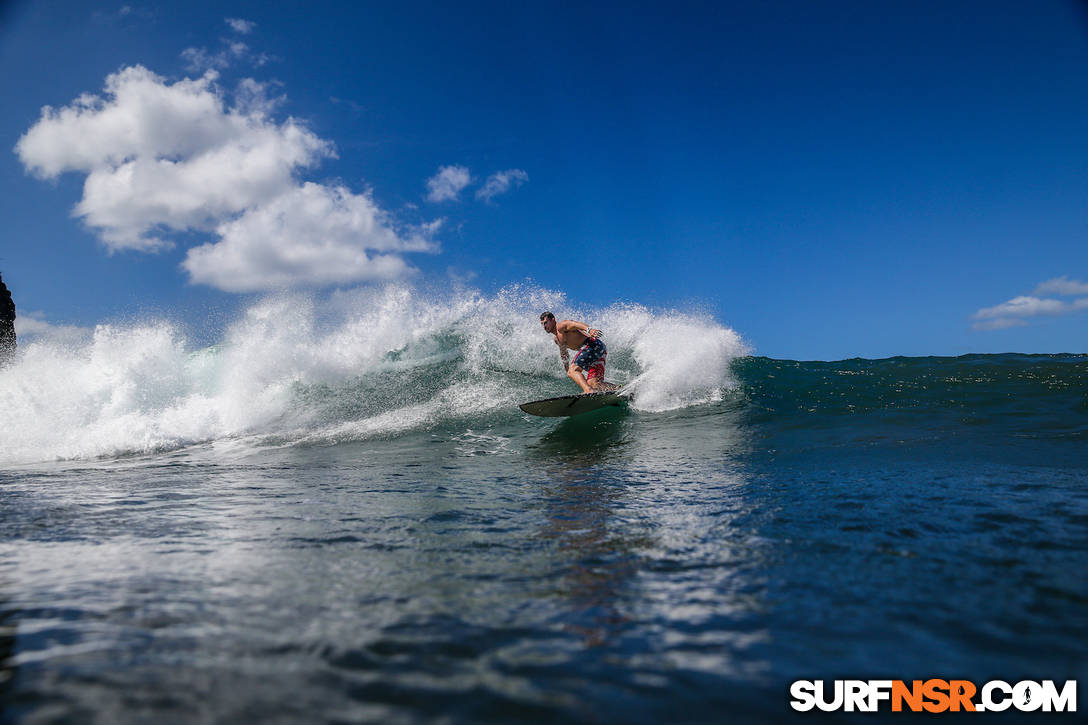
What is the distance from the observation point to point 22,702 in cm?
182

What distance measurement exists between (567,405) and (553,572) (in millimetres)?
7581

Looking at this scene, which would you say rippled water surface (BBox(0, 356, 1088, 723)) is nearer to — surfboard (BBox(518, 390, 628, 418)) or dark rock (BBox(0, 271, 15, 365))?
surfboard (BBox(518, 390, 628, 418))

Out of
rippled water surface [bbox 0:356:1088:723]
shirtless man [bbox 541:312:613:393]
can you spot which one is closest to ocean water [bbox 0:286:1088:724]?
rippled water surface [bbox 0:356:1088:723]

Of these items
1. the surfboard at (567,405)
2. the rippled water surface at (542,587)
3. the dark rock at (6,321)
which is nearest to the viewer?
the rippled water surface at (542,587)

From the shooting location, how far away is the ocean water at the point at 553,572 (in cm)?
189

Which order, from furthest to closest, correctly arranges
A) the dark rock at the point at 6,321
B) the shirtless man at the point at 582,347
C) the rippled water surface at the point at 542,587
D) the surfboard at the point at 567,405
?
the dark rock at the point at 6,321 → the shirtless man at the point at 582,347 → the surfboard at the point at 567,405 → the rippled water surface at the point at 542,587

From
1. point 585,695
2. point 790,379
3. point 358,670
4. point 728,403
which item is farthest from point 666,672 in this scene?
point 790,379

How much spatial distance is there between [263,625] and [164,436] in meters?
11.1

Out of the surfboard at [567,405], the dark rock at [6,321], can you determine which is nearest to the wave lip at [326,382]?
the surfboard at [567,405]

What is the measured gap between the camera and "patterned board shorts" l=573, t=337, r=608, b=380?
1148cm

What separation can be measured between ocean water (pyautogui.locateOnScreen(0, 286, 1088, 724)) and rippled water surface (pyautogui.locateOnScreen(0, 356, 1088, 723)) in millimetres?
16

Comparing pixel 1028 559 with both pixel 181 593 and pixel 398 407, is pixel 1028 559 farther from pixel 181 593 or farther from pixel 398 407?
pixel 398 407

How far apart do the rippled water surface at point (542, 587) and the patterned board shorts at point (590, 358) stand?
487cm

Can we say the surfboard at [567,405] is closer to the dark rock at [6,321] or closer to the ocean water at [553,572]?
the ocean water at [553,572]
